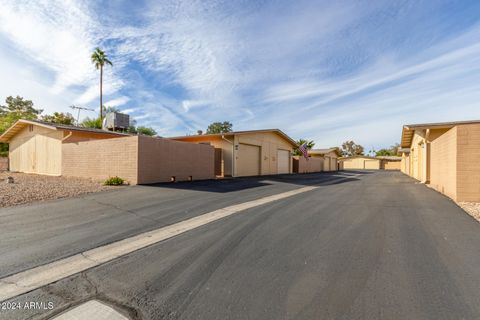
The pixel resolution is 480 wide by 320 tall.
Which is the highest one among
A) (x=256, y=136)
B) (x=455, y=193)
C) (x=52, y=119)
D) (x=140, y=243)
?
(x=52, y=119)

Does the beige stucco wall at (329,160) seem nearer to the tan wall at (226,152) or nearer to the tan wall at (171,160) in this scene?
the tan wall at (226,152)

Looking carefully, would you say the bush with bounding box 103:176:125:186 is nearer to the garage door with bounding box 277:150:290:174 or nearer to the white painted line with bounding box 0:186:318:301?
the white painted line with bounding box 0:186:318:301

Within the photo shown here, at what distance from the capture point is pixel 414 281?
2707 millimetres

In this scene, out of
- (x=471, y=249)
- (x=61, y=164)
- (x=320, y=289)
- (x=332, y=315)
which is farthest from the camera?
(x=61, y=164)

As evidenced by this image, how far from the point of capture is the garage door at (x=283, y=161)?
23594mm

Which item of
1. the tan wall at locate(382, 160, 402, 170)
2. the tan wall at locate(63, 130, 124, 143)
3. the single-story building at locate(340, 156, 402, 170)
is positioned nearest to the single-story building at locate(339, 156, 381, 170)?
the single-story building at locate(340, 156, 402, 170)

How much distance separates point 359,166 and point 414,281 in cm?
5791

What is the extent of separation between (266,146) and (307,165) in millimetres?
11230

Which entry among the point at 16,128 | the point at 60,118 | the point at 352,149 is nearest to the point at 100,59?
the point at 60,118

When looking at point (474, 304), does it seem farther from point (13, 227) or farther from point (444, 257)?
point (13, 227)

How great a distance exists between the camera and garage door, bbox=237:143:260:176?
18.1 metres

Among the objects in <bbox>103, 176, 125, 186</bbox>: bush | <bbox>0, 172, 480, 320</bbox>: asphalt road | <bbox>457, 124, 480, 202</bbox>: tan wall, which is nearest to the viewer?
<bbox>0, 172, 480, 320</bbox>: asphalt road

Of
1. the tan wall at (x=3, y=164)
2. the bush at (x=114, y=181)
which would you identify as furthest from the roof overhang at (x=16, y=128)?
the bush at (x=114, y=181)

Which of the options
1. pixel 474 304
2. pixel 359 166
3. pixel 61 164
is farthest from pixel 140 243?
pixel 359 166
